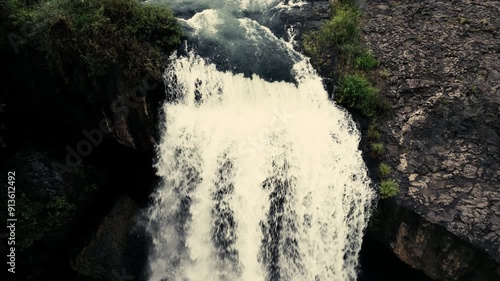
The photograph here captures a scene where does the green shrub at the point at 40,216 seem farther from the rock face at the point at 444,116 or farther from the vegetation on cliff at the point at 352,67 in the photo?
the rock face at the point at 444,116

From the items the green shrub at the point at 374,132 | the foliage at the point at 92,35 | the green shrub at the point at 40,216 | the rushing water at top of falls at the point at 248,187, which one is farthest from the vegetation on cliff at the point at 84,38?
the green shrub at the point at 374,132

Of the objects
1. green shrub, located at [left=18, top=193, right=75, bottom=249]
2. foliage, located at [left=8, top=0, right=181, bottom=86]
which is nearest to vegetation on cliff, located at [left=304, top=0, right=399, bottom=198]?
foliage, located at [left=8, top=0, right=181, bottom=86]

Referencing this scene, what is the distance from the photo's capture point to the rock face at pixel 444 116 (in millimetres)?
8633

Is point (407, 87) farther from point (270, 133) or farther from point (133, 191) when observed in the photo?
point (133, 191)

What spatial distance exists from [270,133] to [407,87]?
3.96 metres

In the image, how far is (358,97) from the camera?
10.3 m

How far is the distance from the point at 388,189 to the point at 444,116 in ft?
8.52

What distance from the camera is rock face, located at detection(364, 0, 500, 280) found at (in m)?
8.63

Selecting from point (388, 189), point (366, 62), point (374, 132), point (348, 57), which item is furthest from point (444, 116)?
point (348, 57)

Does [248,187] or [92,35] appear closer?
[92,35]

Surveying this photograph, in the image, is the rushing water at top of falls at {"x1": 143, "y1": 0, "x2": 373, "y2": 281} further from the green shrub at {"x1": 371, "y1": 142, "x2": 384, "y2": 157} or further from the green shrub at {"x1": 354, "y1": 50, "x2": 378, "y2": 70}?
the green shrub at {"x1": 354, "y1": 50, "x2": 378, "y2": 70}

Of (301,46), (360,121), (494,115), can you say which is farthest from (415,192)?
(301,46)

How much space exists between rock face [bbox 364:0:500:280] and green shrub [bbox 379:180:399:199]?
16 cm

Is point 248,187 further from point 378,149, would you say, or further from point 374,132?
point 374,132
